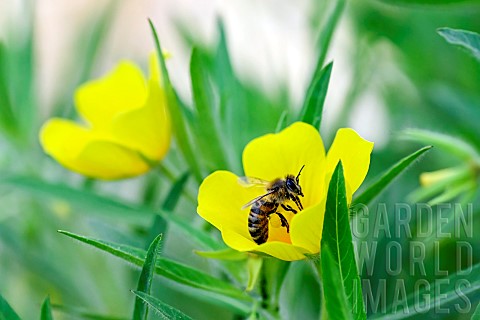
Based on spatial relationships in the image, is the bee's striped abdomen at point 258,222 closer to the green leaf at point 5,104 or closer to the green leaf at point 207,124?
the green leaf at point 207,124

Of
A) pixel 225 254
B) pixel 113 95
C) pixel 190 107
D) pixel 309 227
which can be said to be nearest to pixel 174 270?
pixel 225 254

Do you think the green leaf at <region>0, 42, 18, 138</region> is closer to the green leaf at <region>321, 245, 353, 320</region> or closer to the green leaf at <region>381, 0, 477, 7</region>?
the green leaf at <region>381, 0, 477, 7</region>

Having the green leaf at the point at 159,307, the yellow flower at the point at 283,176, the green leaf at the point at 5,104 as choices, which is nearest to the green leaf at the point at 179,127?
the yellow flower at the point at 283,176

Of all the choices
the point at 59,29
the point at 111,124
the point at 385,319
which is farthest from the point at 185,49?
the point at 59,29

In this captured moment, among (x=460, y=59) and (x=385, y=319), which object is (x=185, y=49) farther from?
(x=385, y=319)

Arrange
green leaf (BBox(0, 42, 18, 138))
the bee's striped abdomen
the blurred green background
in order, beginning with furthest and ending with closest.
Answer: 1. green leaf (BBox(0, 42, 18, 138))
2. the blurred green background
3. the bee's striped abdomen

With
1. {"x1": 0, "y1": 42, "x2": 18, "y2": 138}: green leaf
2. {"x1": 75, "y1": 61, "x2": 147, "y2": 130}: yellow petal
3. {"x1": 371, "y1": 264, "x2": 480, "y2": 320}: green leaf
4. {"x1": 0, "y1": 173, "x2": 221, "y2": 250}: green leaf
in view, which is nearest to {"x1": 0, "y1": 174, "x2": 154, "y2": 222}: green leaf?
{"x1": 0, "y1": 173, "x2": 221, "y2": 250}: green leaf
